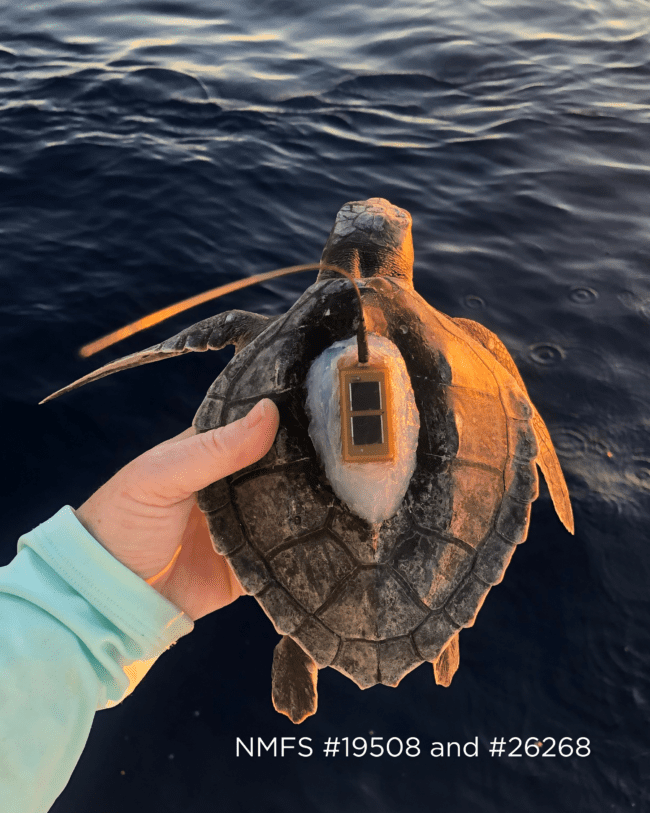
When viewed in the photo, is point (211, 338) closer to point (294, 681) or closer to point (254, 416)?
point (254, 416)

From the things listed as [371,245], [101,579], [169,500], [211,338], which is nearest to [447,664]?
[169,500]

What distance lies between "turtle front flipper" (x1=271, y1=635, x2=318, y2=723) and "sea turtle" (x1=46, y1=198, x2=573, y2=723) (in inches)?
21.4

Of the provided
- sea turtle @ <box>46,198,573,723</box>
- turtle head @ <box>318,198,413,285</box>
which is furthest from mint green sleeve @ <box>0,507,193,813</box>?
turtle head @ <box>318,198,413,285</box>

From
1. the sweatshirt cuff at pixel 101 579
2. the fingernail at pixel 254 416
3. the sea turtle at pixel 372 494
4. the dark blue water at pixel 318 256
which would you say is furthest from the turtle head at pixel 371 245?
the sweatshirt cuff at pixel 101 579

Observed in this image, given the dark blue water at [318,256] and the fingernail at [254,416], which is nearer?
the fingernail at [254,416]

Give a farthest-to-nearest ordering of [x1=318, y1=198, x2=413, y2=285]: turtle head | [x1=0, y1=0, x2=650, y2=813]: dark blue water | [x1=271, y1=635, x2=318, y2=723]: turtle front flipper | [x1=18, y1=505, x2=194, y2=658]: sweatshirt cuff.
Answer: [x1=318, y1=198, x2=413, y2=285]: turtle head
[x1=0, y1=0, x2=650, y2=813]: dark blue water
[x1=271, y1=635, x2=318, y2=723]: turtle front flipper
[x1=18, y1=505, x2=194, y2=658]: sweatshirt cuff

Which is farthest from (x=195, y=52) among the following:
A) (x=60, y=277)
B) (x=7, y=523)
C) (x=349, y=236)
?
(x=7, y=523)

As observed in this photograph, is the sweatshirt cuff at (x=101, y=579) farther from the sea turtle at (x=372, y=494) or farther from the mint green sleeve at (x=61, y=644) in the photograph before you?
the sea turtle at (x=372, y=494)

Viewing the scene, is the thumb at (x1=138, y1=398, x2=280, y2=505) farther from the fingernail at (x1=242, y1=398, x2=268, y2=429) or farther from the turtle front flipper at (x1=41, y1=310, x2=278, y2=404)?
the turtle front flipper at (x1=41, y1=310, x2=278, y2=404)

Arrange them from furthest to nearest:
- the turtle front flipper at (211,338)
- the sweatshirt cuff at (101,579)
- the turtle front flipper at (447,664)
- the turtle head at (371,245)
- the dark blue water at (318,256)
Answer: the turtle head at (371,245) < the turtle front flipper at (211,338) < the dark blue water at (318,256) < the turtle front flipper at (447,664) < the sweatshirt cuff at (101,579)

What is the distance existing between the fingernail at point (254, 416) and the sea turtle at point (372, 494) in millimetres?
95

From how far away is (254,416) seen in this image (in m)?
2.04

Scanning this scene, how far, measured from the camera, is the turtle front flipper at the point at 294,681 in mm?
2568

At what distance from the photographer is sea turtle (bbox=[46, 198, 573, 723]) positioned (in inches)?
78.0
